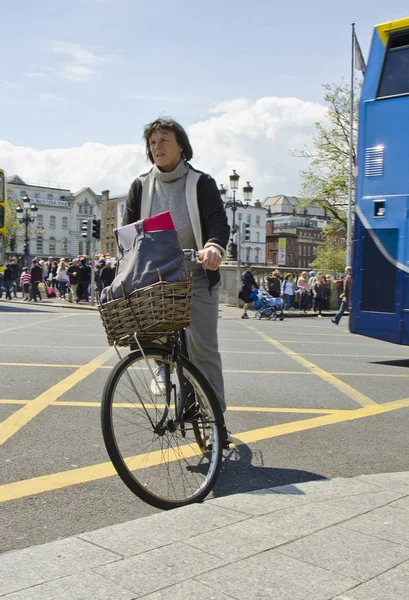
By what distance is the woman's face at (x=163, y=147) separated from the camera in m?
4.11

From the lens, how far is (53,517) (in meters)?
3.39

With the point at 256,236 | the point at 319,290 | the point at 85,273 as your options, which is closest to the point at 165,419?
the point at 319,290

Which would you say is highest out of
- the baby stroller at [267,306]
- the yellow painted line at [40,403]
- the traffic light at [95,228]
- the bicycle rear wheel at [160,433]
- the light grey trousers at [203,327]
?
the traffic light at [95,228]

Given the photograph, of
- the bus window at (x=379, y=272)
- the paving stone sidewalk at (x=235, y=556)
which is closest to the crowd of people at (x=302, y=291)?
the bus window at (x=379, y=272)

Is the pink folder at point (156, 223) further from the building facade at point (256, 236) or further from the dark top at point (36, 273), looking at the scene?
the building facade at point (256, 236)

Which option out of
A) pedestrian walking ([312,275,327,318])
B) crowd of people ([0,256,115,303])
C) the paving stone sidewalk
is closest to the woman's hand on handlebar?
the paving stone sidewalk

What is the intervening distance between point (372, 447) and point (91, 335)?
9228 millimetres

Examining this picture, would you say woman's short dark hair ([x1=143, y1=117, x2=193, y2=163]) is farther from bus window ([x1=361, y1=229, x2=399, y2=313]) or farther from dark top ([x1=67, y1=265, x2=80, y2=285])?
dark top ([x1=67, y1=265, x2=80, y2=285])

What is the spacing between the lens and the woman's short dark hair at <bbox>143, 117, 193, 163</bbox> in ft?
13.5

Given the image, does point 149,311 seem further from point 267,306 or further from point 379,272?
point 267,306

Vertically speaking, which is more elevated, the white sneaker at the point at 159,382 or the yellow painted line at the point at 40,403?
the white sneaker at the point at 159,382

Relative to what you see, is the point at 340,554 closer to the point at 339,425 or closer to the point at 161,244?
the point at 161,244

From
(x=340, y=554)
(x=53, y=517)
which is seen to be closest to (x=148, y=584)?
(x=340, y=554)

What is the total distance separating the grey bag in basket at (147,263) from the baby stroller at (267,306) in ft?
66.9
